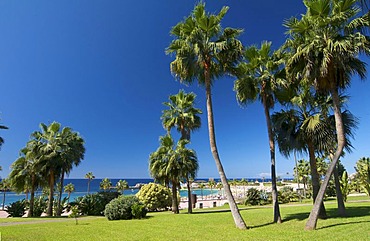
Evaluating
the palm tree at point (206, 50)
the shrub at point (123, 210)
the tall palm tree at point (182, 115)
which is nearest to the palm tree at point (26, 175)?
the shrub at point (123, 210)

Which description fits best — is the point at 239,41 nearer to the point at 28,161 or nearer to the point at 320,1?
the point at 320,1

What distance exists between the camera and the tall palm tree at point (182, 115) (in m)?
22.2

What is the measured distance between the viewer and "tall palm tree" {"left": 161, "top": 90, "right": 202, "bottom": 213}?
875 inches

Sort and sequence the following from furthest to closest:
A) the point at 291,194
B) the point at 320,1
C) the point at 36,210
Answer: the point at 291,194 < the point at 36,210 < the point at 320,1

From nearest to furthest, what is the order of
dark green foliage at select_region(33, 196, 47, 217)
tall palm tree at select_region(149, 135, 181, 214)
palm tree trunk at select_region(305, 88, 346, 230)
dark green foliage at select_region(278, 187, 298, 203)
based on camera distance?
palm tree trunk at select_region(305, 88, 346, 230), tall palm tree at select_region(149, 135, 181, 214), dark green foliage at select_region(33, 196, 47, 217), dark green foliage at select_region(278, 187, 298, 203)

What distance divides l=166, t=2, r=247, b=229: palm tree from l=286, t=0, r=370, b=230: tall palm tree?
10.2ft

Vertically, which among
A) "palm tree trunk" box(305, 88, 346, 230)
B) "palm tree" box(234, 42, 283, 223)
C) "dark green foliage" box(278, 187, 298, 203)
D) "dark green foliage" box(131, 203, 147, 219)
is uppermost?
"palm tree" box(234, 42, 283, 223)

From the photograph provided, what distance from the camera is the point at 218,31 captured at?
1278cm

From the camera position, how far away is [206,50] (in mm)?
12680

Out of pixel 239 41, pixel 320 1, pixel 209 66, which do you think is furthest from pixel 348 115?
pixel 209 66

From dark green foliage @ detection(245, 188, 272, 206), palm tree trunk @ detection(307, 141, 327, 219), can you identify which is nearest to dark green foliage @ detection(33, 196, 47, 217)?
dark green foliage @ detection(245, 188, 272, 206)

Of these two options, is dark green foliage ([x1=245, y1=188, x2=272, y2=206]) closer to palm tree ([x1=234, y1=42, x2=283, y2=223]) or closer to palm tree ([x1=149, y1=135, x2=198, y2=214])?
palm tree ([x1=149, y1=135, x2=198, y2=214])

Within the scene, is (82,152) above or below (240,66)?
below

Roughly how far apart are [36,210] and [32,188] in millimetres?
3579
